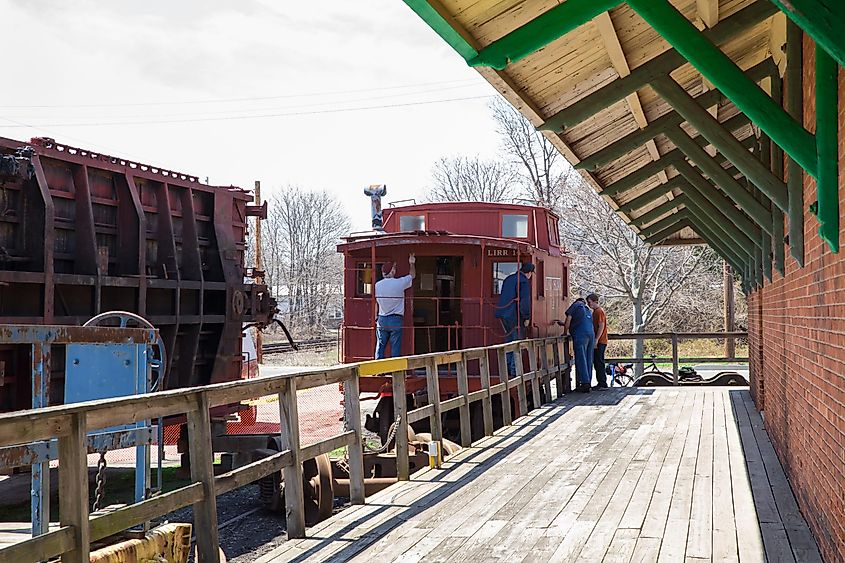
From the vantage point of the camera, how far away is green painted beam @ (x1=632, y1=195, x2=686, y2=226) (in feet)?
42.4

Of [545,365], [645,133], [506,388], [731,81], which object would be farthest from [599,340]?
[731,81]

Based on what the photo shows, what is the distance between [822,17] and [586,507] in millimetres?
4622

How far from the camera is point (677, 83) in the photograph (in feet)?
22.2

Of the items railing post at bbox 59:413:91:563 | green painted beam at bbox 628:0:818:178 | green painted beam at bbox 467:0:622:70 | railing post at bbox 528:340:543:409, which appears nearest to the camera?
railing post at bbox 59:413:91:563

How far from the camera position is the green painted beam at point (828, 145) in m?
4.27

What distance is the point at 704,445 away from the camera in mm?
10023

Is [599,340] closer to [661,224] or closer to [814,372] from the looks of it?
[661,224]

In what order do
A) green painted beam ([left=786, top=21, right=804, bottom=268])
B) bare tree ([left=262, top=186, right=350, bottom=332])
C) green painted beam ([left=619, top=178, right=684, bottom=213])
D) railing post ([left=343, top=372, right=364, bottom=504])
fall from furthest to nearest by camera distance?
bare tree ([left=262, top=186, right=350, bottom=332]) < green painted beam ([left=619, top=178, right=684, bottom=213]) < railing post ([left=343, top=372, right=364, bottom=504]) < green painted beam ([left=786, top=21, right=804, bottom=268])

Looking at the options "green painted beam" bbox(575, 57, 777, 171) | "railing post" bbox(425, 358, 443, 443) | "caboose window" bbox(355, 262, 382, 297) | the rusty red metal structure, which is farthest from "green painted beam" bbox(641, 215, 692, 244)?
"railing post" bbox(425, 358, 443, 443)

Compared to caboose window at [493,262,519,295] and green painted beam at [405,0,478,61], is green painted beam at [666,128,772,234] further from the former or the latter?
caboose window at [493,262,519,295]

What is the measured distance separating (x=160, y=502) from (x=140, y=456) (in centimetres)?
168

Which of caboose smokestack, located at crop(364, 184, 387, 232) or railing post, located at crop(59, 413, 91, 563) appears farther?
caboose smokestack, located at crop(364, 184, 387, 232)

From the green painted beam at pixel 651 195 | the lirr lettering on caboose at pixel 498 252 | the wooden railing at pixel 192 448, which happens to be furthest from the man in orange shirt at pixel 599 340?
the wooden railing at pixel 192 448

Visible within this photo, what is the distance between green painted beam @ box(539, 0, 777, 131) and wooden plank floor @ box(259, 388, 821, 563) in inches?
115
